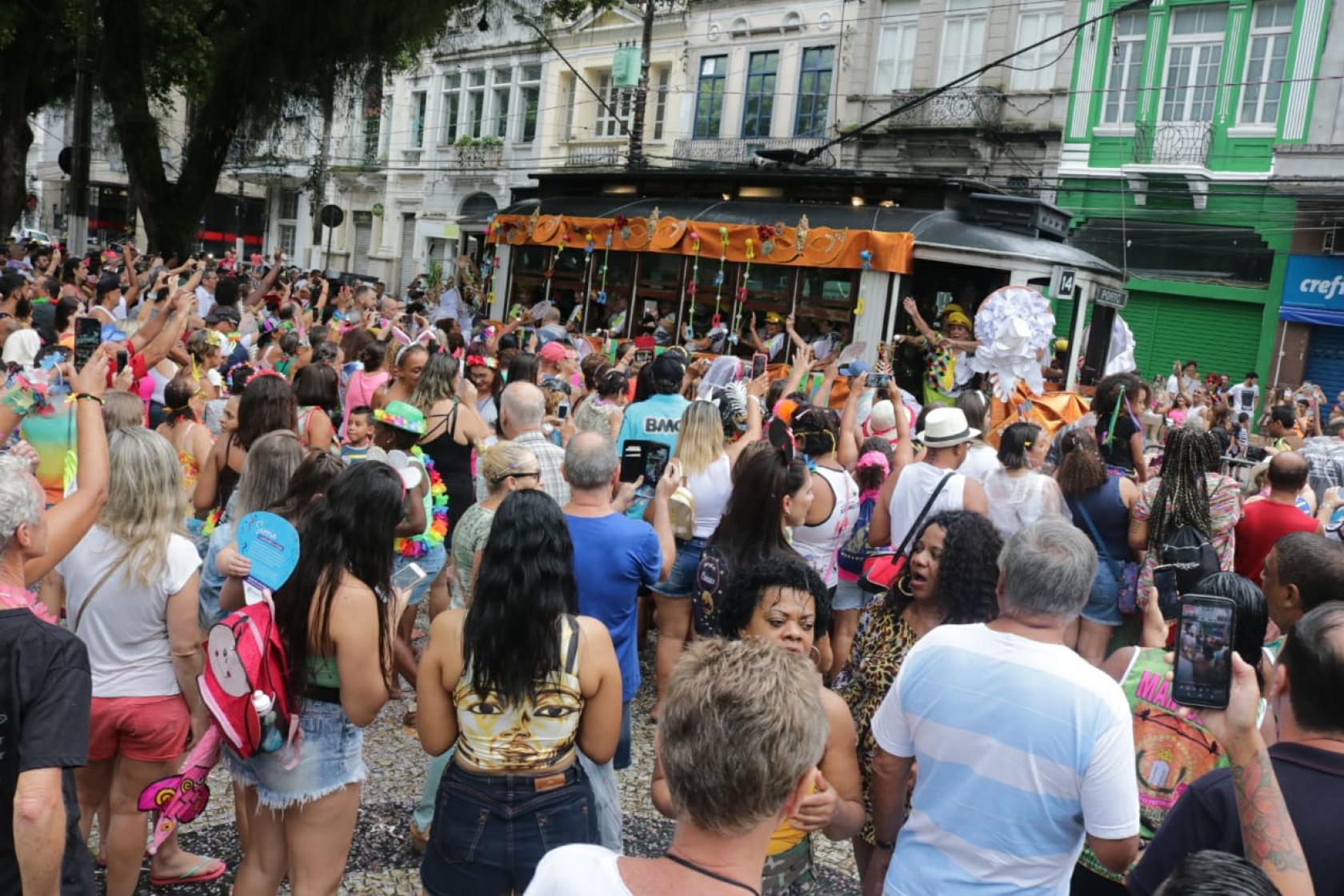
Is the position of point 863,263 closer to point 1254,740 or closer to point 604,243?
point 604,243

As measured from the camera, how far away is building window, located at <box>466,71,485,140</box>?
3700 centimetres

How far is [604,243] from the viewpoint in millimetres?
16094

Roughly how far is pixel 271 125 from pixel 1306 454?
14417mm

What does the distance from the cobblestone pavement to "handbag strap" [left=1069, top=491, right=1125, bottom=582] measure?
72.3 inches

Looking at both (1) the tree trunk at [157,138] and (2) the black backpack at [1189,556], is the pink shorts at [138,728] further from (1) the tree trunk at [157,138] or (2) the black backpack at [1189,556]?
(1) the tree trunk at [157,138]

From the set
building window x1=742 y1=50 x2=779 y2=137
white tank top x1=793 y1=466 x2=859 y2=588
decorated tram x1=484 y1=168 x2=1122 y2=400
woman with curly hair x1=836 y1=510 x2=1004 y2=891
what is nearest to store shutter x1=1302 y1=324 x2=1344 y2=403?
decorated tram x1=484 y1=168 x2=1122 y2=400

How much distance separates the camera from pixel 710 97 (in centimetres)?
2958

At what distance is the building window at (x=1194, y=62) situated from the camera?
69.1ft

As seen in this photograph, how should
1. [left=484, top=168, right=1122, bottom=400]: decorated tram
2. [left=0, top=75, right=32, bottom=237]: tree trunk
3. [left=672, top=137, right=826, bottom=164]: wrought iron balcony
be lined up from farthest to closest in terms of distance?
[left=672, top=137, right=826, bottom=164]: wrought iron balcony
[left=0, top=75, right=32, bottom=237]: tree trunk
[left=484, top=168, right=1122, bottom=400]: decorated tram

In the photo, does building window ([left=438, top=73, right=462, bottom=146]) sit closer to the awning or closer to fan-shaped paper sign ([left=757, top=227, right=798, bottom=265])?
fan-shaped paper sign ([left=757, top=227, right=798, bottom=265])

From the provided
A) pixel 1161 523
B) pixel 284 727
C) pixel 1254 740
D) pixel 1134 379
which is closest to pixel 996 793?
pixel 1254 740

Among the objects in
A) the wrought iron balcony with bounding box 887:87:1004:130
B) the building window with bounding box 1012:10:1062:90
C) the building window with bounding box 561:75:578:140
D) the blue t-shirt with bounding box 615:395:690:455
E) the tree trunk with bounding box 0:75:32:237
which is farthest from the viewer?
the building window with bounding box 561:75:578:140

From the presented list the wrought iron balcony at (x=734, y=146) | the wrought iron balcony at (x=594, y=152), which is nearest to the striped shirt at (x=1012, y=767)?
the wrought iron balcony at (x=734, y=146)

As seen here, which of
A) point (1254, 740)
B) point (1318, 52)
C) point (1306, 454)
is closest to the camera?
point (1254, 740)
